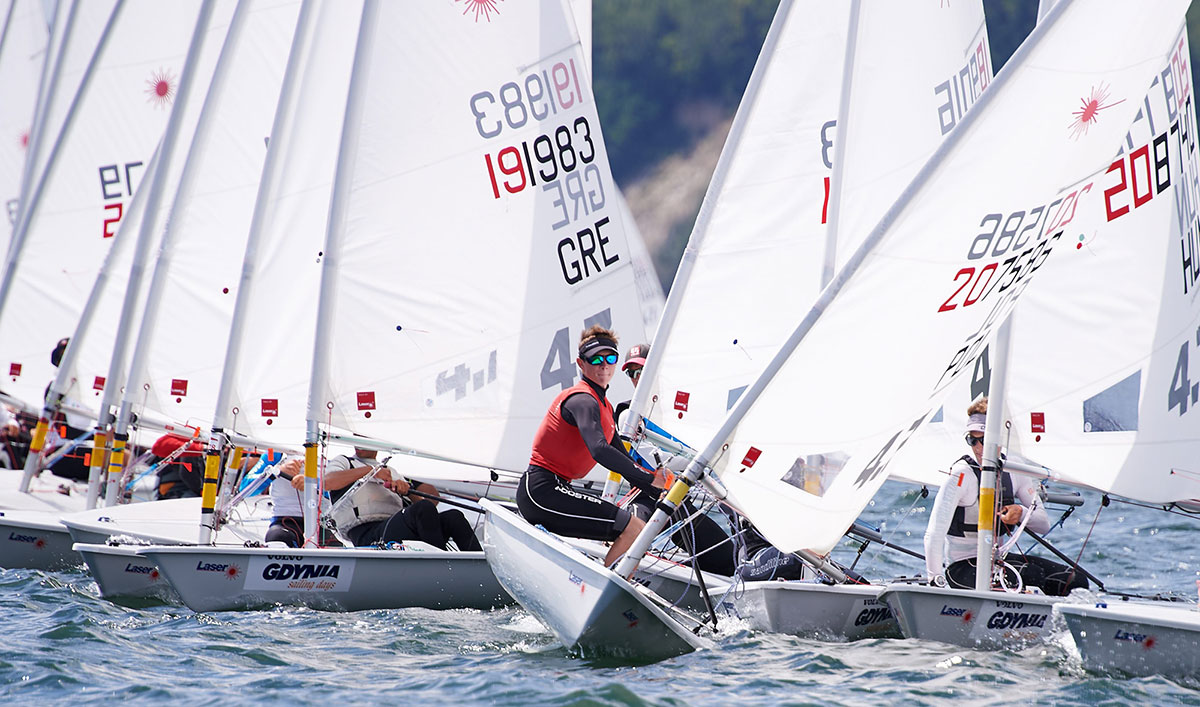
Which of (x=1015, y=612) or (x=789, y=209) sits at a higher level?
(x=789, y=209)

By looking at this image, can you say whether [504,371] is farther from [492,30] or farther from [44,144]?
[44,144]

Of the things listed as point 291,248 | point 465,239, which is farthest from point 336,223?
point 465,239

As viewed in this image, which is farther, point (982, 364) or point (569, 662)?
point (982, 364)

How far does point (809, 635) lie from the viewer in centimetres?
672

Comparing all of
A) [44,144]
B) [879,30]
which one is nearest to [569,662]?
[879,30]

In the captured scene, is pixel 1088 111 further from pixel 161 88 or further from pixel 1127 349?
pixel 161 88

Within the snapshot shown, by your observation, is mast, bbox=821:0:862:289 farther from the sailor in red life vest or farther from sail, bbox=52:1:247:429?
sail, bbox=52:1:247:429

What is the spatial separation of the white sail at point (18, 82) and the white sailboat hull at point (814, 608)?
10501mm

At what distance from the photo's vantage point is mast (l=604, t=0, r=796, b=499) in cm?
824

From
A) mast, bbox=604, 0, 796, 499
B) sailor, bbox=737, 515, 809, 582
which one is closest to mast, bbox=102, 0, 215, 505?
mast, bbox=604, 0, 796, 499

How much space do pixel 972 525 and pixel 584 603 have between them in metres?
2.37

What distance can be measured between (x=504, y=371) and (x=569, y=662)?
10.2 feet

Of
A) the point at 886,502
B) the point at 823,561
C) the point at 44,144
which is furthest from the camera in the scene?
the point at 886,502

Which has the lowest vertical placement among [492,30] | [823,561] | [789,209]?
[823,561]
